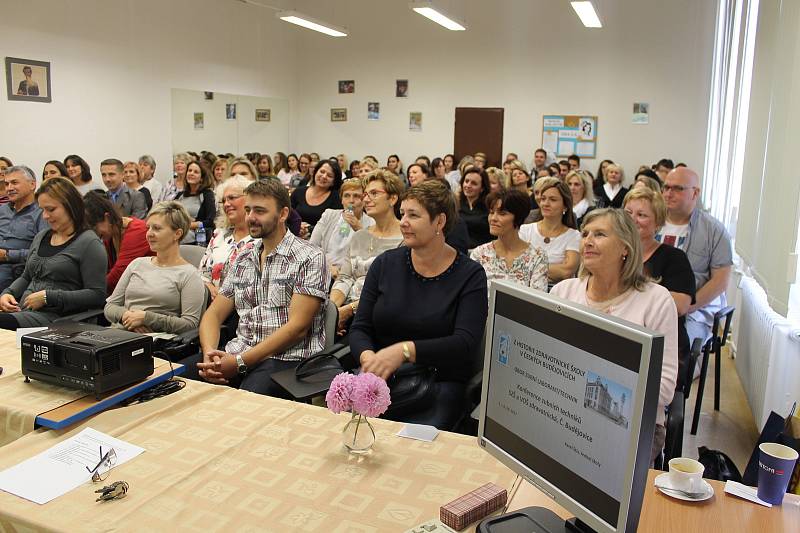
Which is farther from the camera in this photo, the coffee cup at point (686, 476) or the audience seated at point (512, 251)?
the audience seated at point (512, 251)

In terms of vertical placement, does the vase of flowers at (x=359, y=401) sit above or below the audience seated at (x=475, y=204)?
below

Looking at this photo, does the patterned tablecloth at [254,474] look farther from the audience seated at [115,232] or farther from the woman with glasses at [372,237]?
the audience seated at [115,232]

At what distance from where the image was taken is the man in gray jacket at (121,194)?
280 inches

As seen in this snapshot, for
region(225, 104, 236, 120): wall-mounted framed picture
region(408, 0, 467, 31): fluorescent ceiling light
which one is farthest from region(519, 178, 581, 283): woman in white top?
region(225, 104, 236, 120): wall-mounted framed picture

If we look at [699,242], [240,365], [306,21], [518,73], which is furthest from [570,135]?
[240,365]

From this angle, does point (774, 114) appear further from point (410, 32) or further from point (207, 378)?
point (410, 32)

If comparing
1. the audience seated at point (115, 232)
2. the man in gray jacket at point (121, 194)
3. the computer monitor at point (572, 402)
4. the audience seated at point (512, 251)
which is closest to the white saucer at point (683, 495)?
the computer monitor at point (572, 402)

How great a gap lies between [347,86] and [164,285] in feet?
34.2

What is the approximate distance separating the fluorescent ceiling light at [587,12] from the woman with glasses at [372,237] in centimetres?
494

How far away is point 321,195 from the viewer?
629 cm

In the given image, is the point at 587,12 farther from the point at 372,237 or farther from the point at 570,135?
the point at 372,237

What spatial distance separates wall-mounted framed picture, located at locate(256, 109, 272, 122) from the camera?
12328mm

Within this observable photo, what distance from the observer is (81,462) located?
172 cm

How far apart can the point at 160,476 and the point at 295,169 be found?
10.9 meters
